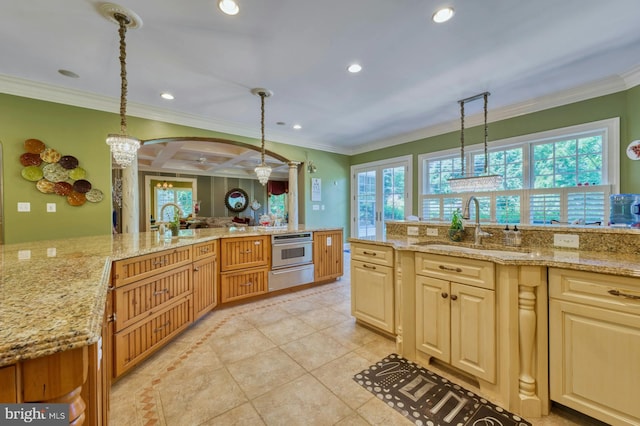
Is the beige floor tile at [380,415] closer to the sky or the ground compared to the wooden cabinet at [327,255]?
closer to the ground

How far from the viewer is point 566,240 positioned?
179cm

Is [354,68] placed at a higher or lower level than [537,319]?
higher

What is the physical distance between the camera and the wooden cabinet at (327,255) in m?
3.87

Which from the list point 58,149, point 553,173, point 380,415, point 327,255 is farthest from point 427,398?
point 58,149

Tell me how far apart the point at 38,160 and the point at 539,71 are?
5.73 m

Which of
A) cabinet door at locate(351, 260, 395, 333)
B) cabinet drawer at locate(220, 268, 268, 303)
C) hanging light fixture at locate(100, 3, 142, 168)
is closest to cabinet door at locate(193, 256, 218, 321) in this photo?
cabinet drawer at locate(220, 268, 268, 303)

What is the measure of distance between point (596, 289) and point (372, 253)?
4.64 feet

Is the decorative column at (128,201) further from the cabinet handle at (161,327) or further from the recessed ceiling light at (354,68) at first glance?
the recessed ceiling light at (354,68)

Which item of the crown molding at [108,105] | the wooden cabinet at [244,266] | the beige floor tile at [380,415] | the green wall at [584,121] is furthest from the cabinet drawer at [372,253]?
the crown molding at [108,105]

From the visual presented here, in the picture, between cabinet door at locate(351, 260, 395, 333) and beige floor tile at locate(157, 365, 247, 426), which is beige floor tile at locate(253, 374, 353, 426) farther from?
cabinet door at locate(351, 260, 395, 333)

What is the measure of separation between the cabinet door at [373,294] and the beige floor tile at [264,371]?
2.68 feet

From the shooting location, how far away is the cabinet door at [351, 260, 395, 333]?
2281 mm

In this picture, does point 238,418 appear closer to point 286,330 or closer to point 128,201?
point 286,330

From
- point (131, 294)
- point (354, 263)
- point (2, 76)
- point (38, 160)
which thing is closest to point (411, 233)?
point (354, 263)
